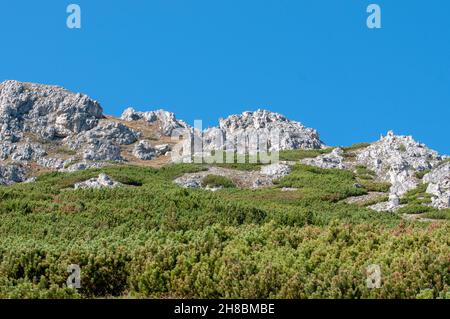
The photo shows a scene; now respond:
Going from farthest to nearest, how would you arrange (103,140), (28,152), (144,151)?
(144,151) → (103,140) → (28,152)

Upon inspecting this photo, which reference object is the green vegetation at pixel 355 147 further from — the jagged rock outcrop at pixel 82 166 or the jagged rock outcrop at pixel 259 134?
the jagged rock outcrop at pixel 82 166

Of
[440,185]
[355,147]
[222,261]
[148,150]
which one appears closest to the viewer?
[222,261]

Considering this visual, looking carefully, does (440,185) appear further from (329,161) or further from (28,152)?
(28,152)

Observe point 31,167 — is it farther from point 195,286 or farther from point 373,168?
point 195,286

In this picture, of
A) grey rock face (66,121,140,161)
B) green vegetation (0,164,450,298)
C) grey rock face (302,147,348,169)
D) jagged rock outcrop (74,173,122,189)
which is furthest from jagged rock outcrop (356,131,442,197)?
green vegetation (0,164,450,298)

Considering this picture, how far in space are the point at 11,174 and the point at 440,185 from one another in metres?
39.5

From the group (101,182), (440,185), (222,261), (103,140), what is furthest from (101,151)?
(222,261)

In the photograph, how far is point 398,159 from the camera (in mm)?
66438

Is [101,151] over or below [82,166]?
over

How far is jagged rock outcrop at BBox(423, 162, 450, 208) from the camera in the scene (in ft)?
143

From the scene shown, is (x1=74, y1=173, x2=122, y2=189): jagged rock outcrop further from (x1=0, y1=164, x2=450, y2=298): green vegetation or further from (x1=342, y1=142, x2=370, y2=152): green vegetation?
(x1=342, y1=142, x2=370, y2=152): green vegetation

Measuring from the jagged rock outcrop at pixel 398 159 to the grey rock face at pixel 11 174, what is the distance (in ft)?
114

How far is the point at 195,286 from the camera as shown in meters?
14.4

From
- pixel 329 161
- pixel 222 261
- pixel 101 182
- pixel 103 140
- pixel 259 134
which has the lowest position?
pixel 222 261
